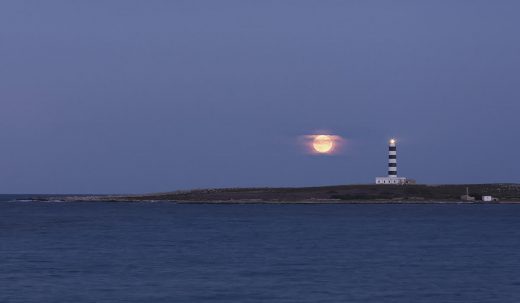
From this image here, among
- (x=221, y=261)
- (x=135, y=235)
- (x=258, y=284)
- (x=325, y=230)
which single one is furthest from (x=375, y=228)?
(x=258, y=284)

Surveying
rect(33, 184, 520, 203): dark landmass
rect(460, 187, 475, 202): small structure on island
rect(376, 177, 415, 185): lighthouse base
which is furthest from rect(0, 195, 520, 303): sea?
rect(376, 177, 415, 185): lighthouse base

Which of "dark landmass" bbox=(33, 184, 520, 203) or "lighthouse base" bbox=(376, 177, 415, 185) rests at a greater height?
"lighthouse base" bbox=(376, 177, 415, 185)

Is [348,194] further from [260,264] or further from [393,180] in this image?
[260,264]

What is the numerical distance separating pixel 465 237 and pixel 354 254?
762 inches

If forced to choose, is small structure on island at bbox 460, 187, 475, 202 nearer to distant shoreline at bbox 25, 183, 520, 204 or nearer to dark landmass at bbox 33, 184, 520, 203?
distant shoreline at bbox 25, 183, 520, 204

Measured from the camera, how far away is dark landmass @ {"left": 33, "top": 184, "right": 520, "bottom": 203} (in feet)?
525

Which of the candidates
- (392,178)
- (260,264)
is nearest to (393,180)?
(392,178)

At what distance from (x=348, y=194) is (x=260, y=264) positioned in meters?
116

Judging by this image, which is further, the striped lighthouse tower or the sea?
the striped lighthouse tower

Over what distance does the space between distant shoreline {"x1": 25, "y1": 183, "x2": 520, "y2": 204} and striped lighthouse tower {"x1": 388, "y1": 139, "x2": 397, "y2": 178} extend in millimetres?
3884

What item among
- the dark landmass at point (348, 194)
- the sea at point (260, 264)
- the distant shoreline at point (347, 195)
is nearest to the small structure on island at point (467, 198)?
the distant shoreline at point (347, 195)

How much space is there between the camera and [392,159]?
164 meters

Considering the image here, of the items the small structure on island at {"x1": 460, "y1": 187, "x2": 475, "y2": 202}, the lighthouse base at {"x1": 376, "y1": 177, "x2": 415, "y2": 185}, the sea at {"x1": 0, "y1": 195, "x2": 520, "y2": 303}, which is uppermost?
the lighthouse base at {"x1": 376, "y1": 177, "x2": 415, "y2": 185}

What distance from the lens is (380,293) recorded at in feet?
130
